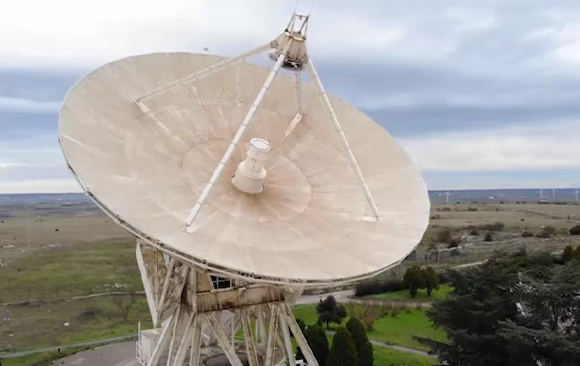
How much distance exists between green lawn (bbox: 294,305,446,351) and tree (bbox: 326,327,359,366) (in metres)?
8.57

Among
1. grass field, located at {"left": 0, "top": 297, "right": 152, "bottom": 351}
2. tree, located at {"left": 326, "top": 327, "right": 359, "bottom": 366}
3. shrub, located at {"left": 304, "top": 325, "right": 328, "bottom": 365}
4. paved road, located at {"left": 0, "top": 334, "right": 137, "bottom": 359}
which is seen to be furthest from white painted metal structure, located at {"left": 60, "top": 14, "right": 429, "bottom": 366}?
grass field, located at {"left": 0, "top": 297, "right": 152, "bottom": 351}

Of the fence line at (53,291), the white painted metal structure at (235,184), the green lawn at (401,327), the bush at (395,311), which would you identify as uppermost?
the white painted metal structure at (235,184)

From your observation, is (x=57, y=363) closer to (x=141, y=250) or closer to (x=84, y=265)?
(x=141, y=250)

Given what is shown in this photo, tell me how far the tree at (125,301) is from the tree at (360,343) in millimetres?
19428

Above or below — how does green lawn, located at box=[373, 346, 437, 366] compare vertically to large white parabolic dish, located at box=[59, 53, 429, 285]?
below

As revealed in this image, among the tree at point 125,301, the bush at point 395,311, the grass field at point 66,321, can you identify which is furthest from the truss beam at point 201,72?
the bush at point 395,311

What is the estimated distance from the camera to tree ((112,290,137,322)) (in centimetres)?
4231

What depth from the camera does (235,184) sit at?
52.4 ft

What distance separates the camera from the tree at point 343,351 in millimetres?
27484

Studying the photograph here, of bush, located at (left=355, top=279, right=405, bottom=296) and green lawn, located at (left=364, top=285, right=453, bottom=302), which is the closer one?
green lawn, located at (left=364, top=285, right=453, bottom=302)

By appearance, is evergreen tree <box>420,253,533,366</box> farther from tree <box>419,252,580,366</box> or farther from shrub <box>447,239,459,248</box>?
shrub <box>447,239,459,248</box>

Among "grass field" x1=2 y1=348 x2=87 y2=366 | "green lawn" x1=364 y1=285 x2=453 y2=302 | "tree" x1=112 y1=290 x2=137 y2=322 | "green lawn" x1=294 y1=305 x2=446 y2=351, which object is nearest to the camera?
"grass field" x1=2 y1=348 x2=87 y2=366

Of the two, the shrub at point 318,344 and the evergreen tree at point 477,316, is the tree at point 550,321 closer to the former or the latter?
the evergreen tree at point 477,316

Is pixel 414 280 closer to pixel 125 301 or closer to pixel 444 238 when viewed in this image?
pixel 125 301
